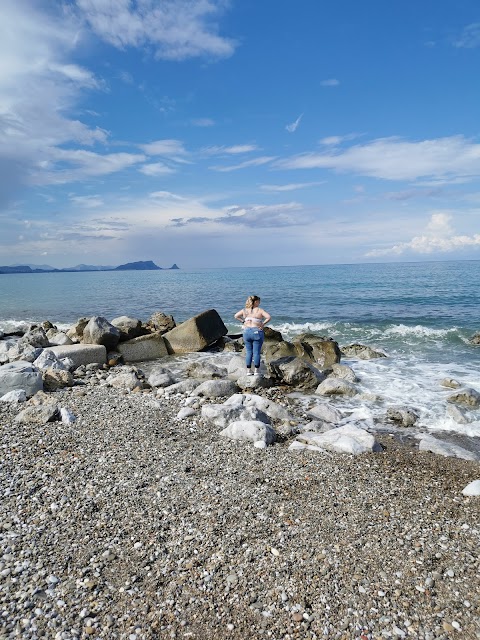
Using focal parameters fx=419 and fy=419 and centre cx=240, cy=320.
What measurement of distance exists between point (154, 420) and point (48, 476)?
108 inches

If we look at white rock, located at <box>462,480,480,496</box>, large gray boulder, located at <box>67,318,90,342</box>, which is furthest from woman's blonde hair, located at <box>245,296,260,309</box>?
large gray boulder, located at <box>67,318,90,342</box>

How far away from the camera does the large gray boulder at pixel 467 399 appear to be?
435 inches

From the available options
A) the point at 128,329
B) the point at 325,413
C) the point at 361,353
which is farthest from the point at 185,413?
the point at 361,353

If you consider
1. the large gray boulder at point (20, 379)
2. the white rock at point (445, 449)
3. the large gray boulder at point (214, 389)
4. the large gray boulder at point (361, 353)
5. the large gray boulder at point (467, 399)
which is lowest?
the large gray boulder at point (361, 353)

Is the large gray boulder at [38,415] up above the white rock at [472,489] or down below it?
above

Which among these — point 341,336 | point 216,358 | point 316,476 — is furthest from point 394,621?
point 341,336

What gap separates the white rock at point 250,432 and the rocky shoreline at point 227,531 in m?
0.03

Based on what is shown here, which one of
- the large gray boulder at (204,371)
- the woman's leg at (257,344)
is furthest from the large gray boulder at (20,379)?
the woman's leg at (257,344)

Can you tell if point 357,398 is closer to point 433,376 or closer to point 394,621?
point 433,376

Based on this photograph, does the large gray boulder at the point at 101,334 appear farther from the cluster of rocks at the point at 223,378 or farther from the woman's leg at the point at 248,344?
the woman's leg at the point at 248,344

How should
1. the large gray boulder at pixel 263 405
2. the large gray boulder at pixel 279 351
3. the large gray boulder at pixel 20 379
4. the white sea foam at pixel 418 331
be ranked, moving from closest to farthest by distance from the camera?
1. the large gray boulder at pixel 263 405
2. the large gray boulder at pixel 20 379
3. the large gray boulder at pixel 279 351
4. the white sea foam at pixel 418 331

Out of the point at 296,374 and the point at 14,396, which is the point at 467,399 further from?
the point at 14,396

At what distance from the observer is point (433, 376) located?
14.1 metres

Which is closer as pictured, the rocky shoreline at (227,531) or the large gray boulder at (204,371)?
the rocky shoreline at (227,531)
